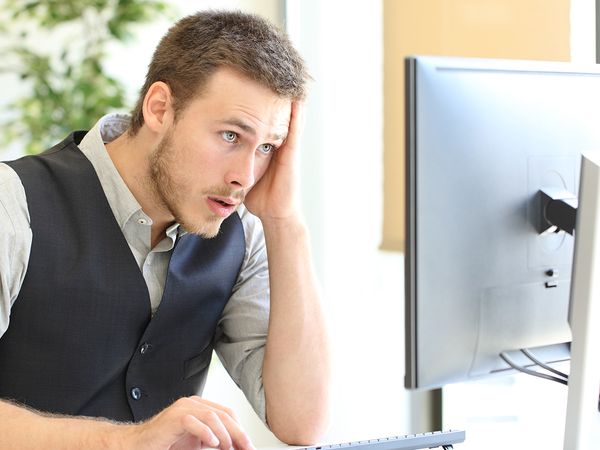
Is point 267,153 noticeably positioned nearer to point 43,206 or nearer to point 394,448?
point 43,206

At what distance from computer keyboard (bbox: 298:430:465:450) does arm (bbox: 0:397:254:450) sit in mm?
120

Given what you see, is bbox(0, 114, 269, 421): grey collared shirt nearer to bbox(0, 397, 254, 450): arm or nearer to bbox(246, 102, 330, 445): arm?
bbox(246, 102, 330, 445): arm

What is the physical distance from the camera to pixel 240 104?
1.46 meters

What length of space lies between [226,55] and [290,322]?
1.61 feet

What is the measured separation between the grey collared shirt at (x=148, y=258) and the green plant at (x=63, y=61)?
129 centimetres

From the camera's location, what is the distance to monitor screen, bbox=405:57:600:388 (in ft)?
3.31

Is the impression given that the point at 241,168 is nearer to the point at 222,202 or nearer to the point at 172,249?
the point at 222,202

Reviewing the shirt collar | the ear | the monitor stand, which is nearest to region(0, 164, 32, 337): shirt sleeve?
the shirt collar

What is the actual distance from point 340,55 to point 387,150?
1.36ft

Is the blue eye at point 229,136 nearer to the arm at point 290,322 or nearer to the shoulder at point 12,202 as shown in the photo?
the arm at point 290,322

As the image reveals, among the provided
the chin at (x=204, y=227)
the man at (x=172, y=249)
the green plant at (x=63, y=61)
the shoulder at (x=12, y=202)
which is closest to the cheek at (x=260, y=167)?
the man at (x=172, y=249)

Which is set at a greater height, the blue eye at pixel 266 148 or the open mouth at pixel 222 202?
the blue eye at pixel 266 148

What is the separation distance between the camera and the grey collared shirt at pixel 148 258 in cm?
139

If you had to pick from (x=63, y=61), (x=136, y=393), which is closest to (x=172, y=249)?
(x=136, y=393)
